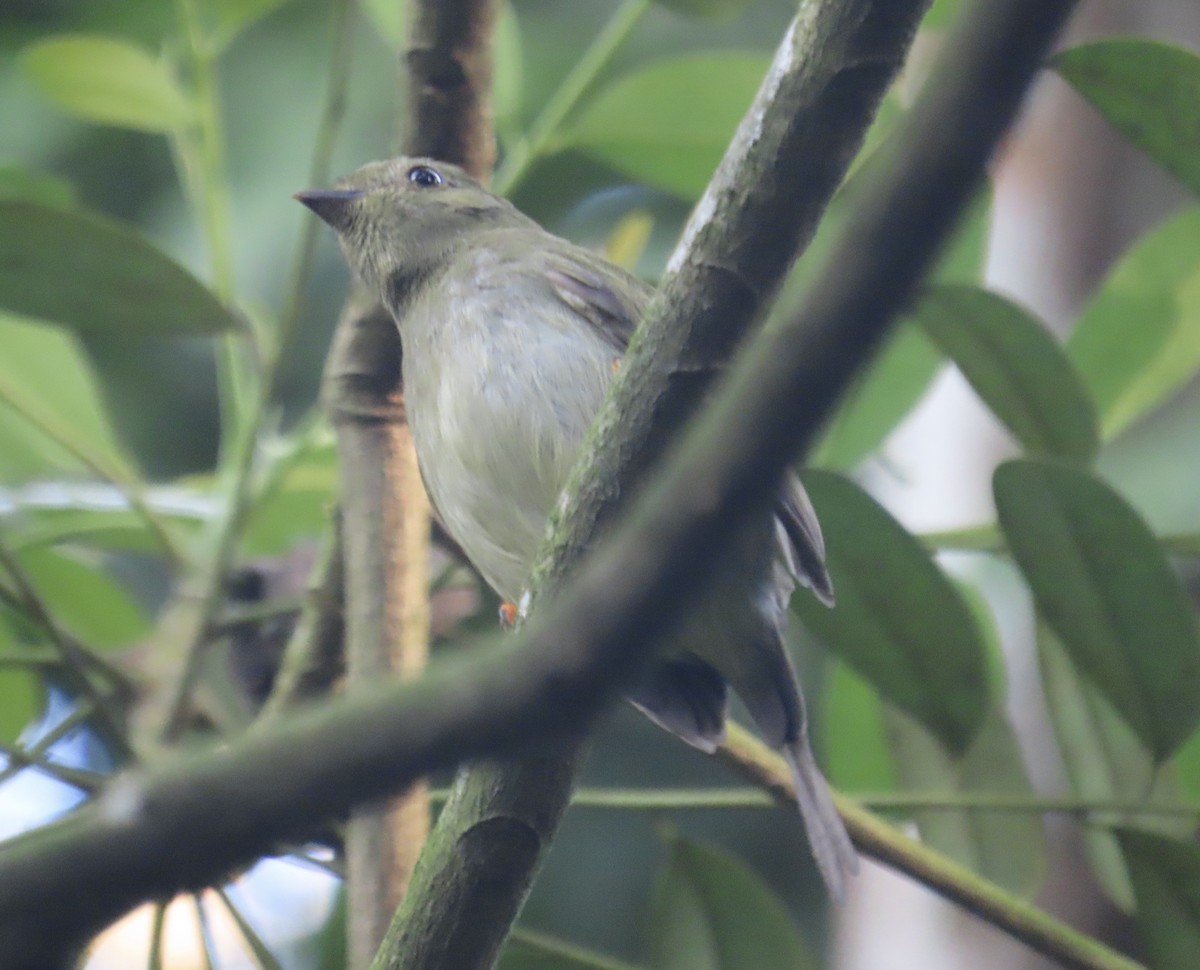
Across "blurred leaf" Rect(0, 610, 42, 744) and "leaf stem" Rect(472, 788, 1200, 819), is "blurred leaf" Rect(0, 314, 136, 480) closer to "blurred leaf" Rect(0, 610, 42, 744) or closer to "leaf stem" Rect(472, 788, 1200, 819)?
"blurred leaf" Rect(0, 610, 42, 744)

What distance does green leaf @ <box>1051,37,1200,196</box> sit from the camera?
6.34ft

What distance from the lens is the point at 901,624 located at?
7.12ft

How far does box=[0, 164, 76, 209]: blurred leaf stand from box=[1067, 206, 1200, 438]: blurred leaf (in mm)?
1810

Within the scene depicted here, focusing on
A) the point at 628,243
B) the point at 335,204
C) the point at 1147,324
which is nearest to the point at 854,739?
the point at 1147,324

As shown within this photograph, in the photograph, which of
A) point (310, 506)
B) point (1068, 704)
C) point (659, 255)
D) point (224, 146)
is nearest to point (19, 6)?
point (224, 146)

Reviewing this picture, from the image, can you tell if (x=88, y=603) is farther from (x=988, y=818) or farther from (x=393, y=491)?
(x=988, y=818)

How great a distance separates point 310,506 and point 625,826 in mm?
2651

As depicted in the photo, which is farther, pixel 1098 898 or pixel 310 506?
pixel 1098 898

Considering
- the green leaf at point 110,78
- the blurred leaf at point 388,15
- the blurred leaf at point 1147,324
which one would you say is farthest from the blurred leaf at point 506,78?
the blurred leaf at point 1147,324

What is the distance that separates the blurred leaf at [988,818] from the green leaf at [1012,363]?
44 centimetres

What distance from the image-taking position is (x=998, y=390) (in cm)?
221

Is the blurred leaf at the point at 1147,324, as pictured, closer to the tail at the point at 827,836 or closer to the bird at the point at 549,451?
the bird at the point at 549,451

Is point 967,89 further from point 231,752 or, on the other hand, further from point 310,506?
point 310,506

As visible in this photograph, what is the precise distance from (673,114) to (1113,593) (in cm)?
117
